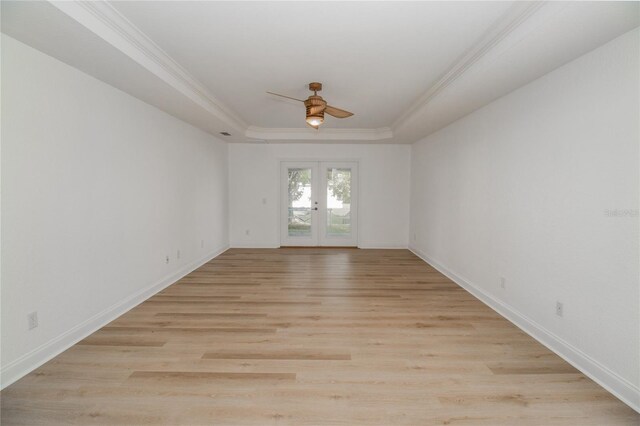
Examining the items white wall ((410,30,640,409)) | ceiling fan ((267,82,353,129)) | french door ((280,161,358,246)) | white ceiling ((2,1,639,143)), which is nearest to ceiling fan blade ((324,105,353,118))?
ceiling fan ((267,82,353,129))

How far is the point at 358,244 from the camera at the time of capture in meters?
7.31

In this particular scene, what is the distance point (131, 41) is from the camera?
8.03 feet

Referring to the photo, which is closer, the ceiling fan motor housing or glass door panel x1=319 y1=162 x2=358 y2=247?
the ceiling fan motor housing

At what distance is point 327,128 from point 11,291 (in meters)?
5.13

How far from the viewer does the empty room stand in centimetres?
201

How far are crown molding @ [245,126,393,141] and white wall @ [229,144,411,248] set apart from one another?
2.04 ft

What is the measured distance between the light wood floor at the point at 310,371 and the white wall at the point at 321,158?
339 cm

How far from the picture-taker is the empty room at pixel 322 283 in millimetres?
2006

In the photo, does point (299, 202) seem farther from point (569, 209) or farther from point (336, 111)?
point (569, 209)

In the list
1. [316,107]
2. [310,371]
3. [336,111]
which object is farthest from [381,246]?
[310,371]

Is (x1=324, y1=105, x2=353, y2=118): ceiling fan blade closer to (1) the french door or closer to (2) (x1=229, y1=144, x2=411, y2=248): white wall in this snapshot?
(2) (x1=229, y1=144, x2=411, y2=248): white wall

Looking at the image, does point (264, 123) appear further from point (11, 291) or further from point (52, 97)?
point (11, 291)

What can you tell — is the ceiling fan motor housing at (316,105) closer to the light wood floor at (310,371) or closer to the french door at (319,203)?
the light wood floor at (310,371)

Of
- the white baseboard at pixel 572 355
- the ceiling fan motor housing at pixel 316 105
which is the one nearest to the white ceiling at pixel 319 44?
the ceiling fan motor housing at pixel 316 105
